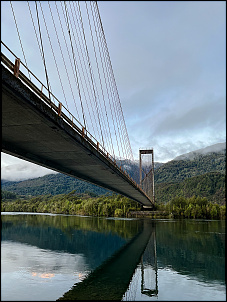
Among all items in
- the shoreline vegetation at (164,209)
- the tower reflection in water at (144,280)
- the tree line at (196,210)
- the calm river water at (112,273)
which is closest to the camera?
the calm river water at (112,273)

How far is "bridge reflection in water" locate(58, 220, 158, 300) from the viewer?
1144 cm

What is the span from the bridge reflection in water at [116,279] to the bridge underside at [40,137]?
8.19m

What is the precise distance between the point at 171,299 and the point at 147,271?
15.3ft

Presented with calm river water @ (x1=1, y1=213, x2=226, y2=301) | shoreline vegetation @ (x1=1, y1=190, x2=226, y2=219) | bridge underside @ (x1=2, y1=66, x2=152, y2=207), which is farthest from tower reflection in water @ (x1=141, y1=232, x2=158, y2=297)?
shoreline vegetation @ (x1=1, y1=190, x2=226, y2=219)

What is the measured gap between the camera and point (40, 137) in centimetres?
1412

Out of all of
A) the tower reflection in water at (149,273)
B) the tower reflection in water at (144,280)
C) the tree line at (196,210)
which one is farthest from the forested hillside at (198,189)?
the tower reflection in water at (144,280)

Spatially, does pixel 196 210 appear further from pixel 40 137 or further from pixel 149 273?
pixel 40 137

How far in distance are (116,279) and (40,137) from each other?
948 cm

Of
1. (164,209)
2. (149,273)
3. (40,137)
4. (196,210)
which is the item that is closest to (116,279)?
(149,273)

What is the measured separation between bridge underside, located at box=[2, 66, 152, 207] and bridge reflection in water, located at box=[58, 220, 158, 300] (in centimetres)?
819

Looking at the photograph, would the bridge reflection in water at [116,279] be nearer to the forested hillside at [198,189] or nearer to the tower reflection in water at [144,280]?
the tower reflection in water at [144,280]

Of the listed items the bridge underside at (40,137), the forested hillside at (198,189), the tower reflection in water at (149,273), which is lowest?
the forested hillside at (198,189)

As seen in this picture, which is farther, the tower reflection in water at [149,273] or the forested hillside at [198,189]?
the forested hillside at [198,189]

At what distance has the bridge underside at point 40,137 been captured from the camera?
9641 mm
